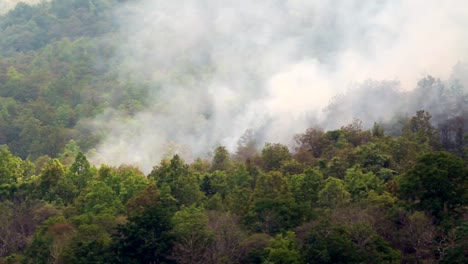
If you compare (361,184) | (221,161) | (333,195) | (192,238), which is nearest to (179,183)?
(333,195)

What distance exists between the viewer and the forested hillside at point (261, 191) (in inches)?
1665

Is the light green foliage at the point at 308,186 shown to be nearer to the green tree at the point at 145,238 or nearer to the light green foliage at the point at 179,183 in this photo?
the light green foliage at the point at 179,183

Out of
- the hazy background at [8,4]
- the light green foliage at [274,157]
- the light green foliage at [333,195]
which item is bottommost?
the light green foliage at [333,195]

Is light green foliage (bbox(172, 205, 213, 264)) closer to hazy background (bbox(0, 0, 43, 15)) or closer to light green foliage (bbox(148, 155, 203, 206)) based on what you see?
light green foliage (bbox(148, 155, 203, 206))

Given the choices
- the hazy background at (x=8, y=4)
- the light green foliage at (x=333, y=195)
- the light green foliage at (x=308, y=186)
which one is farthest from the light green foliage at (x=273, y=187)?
the hazy background at (x=8, y=4)

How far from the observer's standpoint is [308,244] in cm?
4147

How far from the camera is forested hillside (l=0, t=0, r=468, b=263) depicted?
42.3 metres

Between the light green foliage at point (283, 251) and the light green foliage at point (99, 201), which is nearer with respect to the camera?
the light green foliage at point (283, 251)

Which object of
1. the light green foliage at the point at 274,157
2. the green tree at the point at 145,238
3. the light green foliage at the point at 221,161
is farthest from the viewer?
the light green foliage at the point at 221,161

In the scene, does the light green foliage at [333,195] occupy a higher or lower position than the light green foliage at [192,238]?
higher

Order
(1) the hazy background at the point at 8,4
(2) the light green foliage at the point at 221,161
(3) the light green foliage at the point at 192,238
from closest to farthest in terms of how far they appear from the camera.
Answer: (3) the light green foliage at the point at 192,238, (2) the light green foliage at the point at 221,161, (1) the hazy background at the point at 8,4

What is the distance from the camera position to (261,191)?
49.5 meters

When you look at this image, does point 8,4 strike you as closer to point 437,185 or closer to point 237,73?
point 237,73

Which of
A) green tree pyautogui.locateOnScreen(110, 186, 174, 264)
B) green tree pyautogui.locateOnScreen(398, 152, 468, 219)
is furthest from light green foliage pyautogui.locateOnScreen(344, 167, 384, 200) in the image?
green tree pyautogui.locateOnScreen(110, 186, 174, 264)
